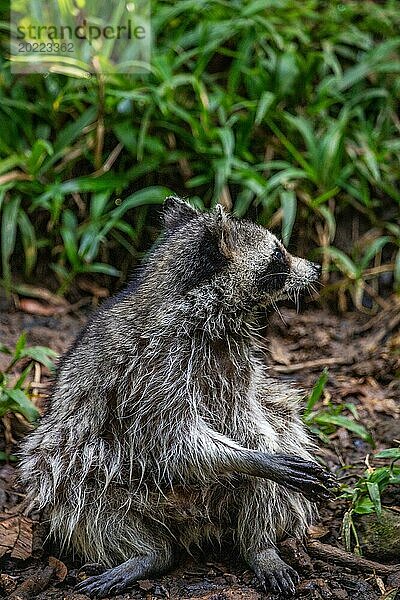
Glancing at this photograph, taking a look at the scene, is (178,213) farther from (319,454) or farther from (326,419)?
(319,454)

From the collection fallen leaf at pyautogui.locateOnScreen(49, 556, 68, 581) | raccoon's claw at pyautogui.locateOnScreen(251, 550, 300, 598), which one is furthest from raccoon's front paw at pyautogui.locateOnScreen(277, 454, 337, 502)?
fallen leaf at pyautogui.locateOnScreen(49, 556, 68, 581)

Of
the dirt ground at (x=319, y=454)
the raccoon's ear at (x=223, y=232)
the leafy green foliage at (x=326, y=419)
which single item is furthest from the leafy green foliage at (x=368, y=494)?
the raccoon's ear at (x=223, y=232)

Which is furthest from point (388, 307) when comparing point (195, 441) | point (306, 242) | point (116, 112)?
point (195, 441)

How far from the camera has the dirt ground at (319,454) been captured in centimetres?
368

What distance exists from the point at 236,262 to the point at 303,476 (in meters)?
0.97

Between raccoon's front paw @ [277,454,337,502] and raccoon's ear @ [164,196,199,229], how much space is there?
1266mm

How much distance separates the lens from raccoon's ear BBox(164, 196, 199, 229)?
4223 mm

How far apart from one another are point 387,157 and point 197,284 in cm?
332

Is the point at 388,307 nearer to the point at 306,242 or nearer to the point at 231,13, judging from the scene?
the point at 306,242

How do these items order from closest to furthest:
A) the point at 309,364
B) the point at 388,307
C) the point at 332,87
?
1. the point at 309,364
2. the point at 388,307
3. the point at 332,87

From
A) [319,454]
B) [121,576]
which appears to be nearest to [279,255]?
[319,454]

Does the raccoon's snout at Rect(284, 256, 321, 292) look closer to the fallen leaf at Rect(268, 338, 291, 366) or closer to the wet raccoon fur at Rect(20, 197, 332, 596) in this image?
the wet raccoon fur at Rect(20, 197, 332, 596)

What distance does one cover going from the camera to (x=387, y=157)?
6629 mm

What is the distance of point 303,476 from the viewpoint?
3619 millimetres
